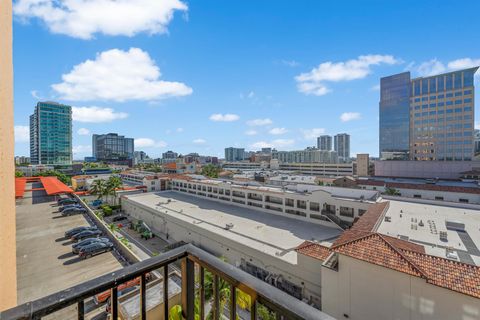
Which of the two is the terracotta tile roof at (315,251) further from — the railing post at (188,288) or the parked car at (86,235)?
the parked car at (86,235)

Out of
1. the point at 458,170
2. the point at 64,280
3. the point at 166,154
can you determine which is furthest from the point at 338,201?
the point at 166,154

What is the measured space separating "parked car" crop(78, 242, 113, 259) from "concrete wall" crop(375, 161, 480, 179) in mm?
53606

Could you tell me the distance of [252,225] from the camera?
20.2 m

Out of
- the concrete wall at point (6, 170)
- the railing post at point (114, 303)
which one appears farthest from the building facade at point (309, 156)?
the concrete wall at point (6, 170)

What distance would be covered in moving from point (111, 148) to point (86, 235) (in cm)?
12533

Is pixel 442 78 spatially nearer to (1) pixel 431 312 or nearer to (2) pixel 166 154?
(1) pixel 431 312

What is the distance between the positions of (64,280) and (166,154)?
447 ft

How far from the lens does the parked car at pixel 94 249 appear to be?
1062cm

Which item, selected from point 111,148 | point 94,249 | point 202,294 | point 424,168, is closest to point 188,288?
point 202,294

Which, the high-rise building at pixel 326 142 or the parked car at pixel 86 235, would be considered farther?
the high-rise building at pixel 326 142

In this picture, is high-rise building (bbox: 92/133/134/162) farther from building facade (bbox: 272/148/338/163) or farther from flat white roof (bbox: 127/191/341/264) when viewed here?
flat white roof (bbox: 127/191/341/264)

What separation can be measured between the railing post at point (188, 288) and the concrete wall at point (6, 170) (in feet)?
3.28

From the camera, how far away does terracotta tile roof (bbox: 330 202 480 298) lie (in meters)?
6.81

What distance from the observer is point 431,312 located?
715 centimetres
